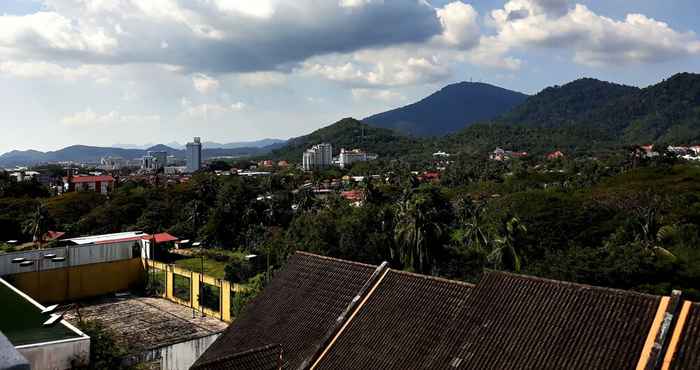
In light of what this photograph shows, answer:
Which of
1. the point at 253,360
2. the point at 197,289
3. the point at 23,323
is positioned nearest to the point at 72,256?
the point at 197,289

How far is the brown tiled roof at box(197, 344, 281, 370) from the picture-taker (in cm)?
1031

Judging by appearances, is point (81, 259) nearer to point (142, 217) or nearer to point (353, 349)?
point (353, 349)

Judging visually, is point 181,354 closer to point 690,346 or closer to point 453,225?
point 690,346

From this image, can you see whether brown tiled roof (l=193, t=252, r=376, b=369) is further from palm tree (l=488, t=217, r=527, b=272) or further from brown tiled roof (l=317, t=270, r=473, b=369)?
palm tree (l=488, t=217, r=527, b=272)

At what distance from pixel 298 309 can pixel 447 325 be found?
3.97 metres

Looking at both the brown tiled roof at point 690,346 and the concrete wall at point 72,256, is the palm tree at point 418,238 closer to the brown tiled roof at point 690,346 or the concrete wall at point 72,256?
the concrete wall at point 72,256

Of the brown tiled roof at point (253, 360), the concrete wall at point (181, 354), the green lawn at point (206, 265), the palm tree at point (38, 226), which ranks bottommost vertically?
the green lawn at point (206, 265)

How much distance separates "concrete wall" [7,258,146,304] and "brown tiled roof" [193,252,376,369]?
46.2 ft

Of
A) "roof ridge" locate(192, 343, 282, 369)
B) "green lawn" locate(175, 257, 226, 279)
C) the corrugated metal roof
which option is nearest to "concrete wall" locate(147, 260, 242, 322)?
the corrugated metal roof

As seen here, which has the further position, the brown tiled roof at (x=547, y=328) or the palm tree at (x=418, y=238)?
the palm tree at (x=418, y=238)

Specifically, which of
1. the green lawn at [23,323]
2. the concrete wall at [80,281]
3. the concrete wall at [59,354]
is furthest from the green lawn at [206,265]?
the concrete wall at [59,354]

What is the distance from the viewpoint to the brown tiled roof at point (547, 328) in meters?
9.10

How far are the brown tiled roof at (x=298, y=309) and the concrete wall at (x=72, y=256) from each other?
14.2m

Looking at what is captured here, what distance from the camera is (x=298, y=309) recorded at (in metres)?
13.5
